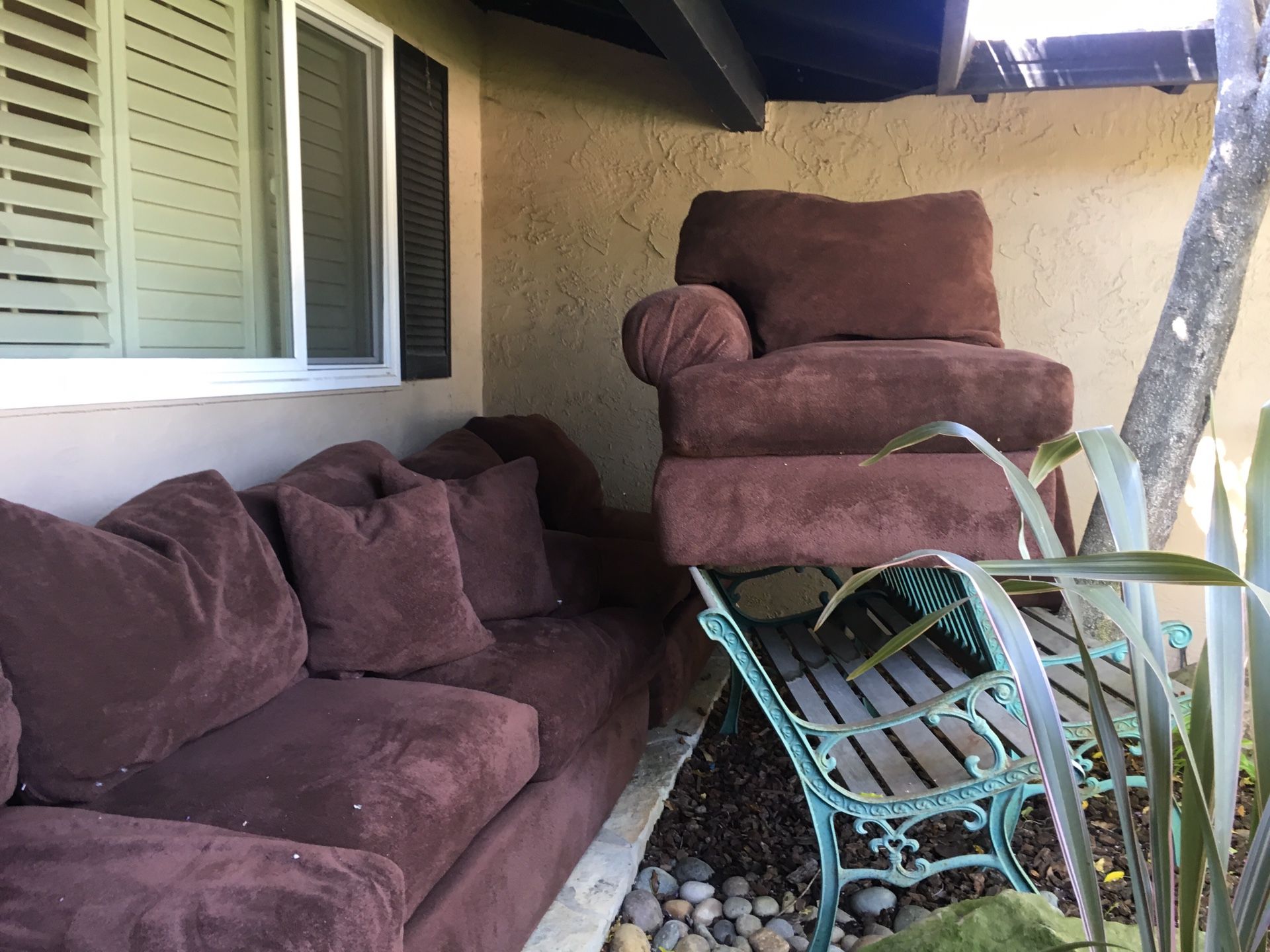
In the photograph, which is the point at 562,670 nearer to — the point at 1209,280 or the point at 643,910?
the point at 643,910

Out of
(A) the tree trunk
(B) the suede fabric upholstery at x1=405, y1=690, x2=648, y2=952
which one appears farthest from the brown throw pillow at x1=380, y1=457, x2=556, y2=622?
(A) the tree trunk

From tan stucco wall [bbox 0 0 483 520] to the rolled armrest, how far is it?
3.39 ft

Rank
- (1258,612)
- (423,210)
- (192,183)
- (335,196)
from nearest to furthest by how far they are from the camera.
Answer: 1. (1258,612)
2. (192,183)
3. (335,196)
4. (423,210)

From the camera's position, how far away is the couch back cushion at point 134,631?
3.87ft

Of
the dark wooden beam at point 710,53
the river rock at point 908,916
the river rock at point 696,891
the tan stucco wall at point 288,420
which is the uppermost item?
the dark wooden beam at point 710,53

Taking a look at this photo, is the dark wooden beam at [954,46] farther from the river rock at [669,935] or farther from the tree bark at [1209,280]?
the river rock at [669,935]

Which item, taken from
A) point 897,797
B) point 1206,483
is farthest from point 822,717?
point 1206,483

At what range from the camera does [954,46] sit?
90.1 inches

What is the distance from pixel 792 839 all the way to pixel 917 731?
0.44 meters

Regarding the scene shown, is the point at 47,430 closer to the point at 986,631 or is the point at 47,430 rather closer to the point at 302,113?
the point at 302,113

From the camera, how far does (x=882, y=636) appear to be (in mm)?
2131

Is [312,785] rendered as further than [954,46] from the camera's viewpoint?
No

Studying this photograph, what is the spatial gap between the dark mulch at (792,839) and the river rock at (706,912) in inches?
3.8

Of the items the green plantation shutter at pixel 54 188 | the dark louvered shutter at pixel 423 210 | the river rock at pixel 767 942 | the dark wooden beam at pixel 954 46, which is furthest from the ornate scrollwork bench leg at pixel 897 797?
the dark louvered shutter at pixel 423 210
